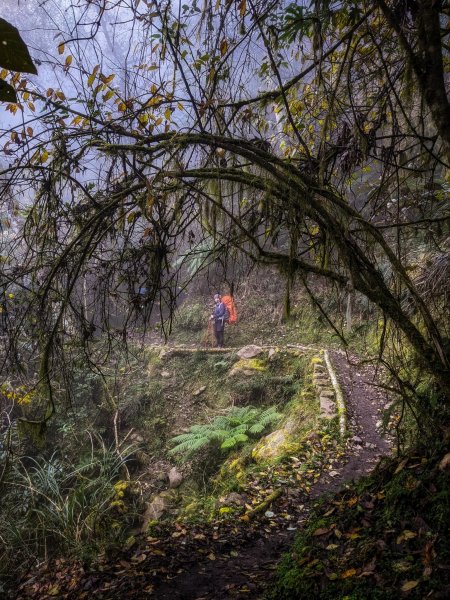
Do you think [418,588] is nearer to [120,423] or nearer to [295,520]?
[295,520]

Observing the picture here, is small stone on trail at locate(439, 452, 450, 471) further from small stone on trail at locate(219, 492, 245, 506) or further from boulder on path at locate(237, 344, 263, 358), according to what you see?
boulder on path at locate(237, 344, 263, 358)

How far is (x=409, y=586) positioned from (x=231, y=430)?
5.90 metres

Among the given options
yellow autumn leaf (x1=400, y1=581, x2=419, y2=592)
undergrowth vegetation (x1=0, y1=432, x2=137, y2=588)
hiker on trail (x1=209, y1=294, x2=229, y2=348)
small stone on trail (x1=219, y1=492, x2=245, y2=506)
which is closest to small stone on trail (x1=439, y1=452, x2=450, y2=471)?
yellow autumn leaf (x1=400, y1=581, x2=419, y2=592)

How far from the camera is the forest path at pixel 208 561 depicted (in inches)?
116

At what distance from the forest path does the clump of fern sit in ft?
7.73

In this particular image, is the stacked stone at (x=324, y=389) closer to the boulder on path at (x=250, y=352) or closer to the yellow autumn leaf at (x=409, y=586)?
the boulder on path at (x=250, y=352)

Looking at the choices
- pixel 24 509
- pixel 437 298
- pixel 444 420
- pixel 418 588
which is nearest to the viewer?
pixel 418 588

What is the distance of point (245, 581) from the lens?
9.66ft

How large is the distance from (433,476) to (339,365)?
6671mm

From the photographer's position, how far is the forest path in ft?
9.68

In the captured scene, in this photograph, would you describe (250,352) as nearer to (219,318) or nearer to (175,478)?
(219,318)

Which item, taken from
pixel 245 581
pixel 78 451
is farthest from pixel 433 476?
pixel 78 451

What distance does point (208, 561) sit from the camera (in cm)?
342

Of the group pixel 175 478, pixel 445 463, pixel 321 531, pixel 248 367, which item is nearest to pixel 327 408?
pixel 175 478
